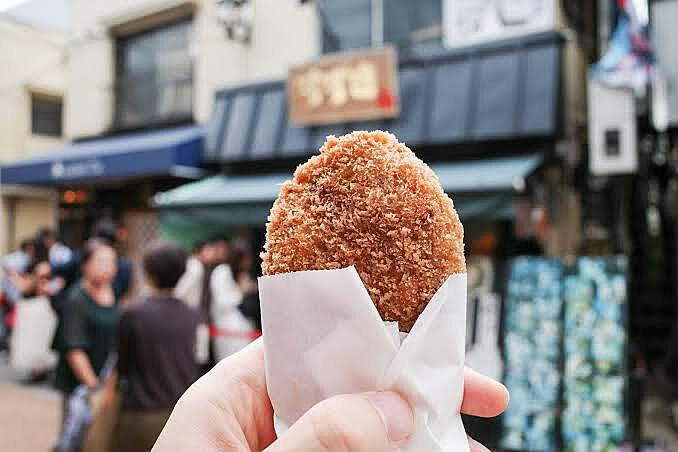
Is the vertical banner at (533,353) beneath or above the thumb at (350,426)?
beneath

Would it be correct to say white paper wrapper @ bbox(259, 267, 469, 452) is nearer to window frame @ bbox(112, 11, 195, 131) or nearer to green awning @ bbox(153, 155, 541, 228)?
green awning @ bbox(153, 155, 541, 228)

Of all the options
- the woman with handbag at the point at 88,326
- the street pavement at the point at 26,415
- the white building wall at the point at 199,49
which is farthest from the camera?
the white building wall at the point at 199,49

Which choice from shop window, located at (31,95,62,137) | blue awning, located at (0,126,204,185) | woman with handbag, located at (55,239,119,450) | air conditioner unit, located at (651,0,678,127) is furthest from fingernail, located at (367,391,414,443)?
shop window, located at (31,95,62,137)

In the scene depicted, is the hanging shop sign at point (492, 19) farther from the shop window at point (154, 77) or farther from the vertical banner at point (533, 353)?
the shop window at point (154, 77)

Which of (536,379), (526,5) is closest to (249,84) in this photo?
(526,5)

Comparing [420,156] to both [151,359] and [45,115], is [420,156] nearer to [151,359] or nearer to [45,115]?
[151,359]

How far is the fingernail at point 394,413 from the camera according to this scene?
1.06m

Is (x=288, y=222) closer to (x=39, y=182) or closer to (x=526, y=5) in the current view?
(x=526, y=5)

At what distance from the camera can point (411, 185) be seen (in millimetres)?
1187

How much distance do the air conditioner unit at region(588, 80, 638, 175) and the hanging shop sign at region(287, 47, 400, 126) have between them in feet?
7.56

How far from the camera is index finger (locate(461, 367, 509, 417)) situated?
141 cm

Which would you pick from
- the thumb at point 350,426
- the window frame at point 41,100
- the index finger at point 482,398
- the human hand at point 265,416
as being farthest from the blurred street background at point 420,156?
the thumb at point 350,426

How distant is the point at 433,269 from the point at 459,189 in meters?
4.19

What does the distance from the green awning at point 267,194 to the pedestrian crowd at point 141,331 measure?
0.80m
